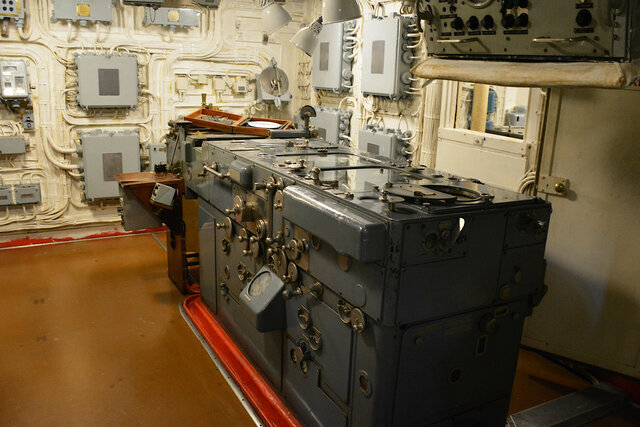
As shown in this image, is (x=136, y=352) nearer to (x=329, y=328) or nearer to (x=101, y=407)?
(x=101, y=407)

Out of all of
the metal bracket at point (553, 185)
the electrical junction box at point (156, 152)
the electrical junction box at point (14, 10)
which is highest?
the electrical junction box at point (14, 10)

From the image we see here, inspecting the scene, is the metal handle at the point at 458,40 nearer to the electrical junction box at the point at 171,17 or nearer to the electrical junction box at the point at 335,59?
the electrical junction box at the point at 335,59

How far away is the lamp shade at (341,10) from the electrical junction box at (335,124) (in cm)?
202

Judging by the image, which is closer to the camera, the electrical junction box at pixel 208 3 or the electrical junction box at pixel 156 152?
the electrical junction box at pixel 208 3

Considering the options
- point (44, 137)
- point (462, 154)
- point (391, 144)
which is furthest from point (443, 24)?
point (44, 137)

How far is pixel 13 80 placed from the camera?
16.1ft

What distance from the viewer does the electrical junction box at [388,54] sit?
443cm

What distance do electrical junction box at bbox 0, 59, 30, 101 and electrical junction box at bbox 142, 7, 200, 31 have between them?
3.96 feet

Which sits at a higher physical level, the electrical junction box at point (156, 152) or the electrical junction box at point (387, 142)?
the electrical junction box at point (387, 142)

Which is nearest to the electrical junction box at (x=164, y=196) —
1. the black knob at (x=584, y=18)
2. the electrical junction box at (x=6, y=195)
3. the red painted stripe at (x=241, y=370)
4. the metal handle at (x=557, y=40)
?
the red painted stripe at (x=241, y=370)

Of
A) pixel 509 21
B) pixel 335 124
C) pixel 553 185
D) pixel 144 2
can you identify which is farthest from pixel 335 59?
pixel 509 21

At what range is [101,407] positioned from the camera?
2.94 m

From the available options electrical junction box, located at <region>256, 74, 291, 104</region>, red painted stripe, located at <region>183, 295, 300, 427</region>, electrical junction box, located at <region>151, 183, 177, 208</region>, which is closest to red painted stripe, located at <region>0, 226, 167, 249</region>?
electrical junction box, located at <region>151, 183, 177, 208</region>

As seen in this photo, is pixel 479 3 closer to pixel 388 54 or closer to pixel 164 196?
pixel 388 54
